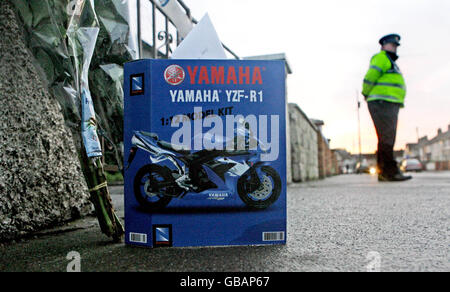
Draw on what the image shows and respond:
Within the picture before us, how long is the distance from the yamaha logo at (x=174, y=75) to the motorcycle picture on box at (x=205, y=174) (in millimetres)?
184

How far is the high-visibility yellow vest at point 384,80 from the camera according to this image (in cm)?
462

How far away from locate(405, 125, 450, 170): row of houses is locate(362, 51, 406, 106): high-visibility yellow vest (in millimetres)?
34656

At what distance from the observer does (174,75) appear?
1.23 m

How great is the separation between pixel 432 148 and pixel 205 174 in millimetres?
60853

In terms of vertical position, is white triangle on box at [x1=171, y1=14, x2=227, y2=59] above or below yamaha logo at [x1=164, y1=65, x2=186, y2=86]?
above

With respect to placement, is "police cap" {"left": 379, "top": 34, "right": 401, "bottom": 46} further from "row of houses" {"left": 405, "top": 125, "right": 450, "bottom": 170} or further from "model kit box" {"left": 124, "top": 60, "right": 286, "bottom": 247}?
"row of houses" {"left": 405, "top": 125, "right": 450, "bottom": 170}

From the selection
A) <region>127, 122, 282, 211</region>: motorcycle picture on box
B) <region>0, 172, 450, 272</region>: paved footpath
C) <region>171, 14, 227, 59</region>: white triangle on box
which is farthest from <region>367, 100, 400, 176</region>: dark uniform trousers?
<region>127, 122, 282, 211</region>: motorcycle picture on box

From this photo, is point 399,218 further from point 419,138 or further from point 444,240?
point 419,138

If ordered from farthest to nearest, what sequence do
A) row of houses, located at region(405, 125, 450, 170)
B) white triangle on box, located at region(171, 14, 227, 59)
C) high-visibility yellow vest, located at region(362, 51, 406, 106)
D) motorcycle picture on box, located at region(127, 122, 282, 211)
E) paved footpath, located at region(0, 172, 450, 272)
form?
row of houses, located at region(405, 125, 450, 170), high-visibility yellow vest, located at region(362, 51, 406, 106), white triangle on box, located at region(171, 14, 227, 59), motorcycle picture on box, located at region(127, 122, 282, 211), paved footpath, located at region(0, 172, 450, 272)

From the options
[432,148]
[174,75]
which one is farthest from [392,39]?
[432,148]

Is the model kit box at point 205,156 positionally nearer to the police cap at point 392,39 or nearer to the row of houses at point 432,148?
the police cap at point 392,39

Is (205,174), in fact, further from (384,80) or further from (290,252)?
(384,80)

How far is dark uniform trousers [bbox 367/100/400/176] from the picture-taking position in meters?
4.70
